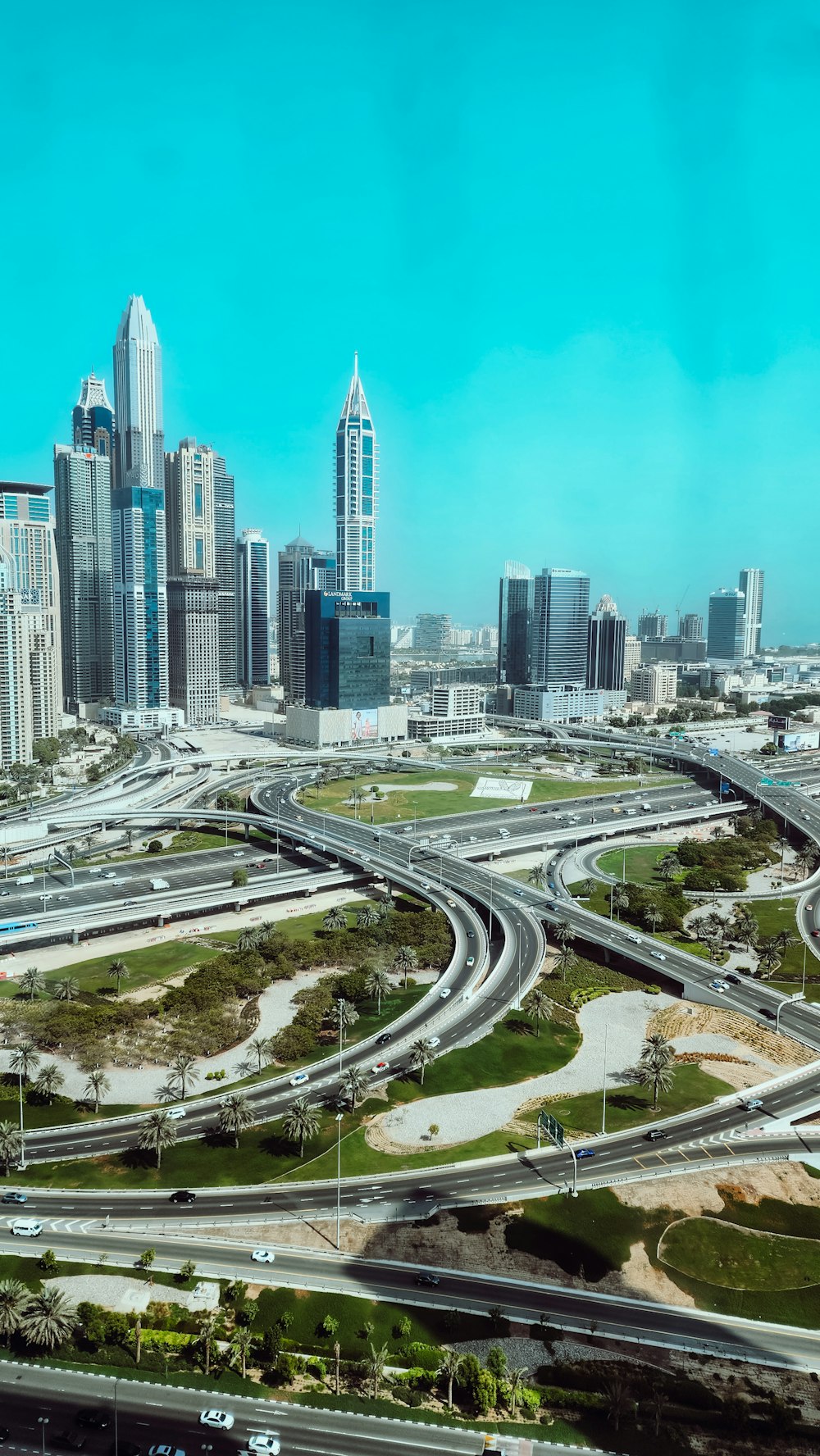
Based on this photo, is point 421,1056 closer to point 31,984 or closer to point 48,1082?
point 48,1082

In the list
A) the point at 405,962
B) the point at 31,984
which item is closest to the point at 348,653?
the point at 405,962

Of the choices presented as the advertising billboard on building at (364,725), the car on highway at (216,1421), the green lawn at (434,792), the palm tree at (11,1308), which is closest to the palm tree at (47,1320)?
the palm tree at (11,1308)

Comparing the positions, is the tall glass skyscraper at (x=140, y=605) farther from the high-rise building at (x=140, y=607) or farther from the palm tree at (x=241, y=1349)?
the palm tree at (x=241, y=1349)

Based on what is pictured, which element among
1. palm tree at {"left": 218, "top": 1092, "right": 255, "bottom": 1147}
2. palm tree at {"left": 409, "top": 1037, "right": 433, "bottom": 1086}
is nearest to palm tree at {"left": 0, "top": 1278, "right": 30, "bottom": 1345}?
palm tree at {"left": 218, "top": 1092, "right": 255, "bottom": 1147}

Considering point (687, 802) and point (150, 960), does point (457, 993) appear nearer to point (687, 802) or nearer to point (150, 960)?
point (150, 960)

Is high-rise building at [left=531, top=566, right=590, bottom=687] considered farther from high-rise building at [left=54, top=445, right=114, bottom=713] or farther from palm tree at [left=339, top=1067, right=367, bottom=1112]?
palm tree at [left=339, top=1067, right=367, bottom=1112]

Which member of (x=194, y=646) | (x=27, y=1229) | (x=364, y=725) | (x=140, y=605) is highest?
(x=140, y=605)
